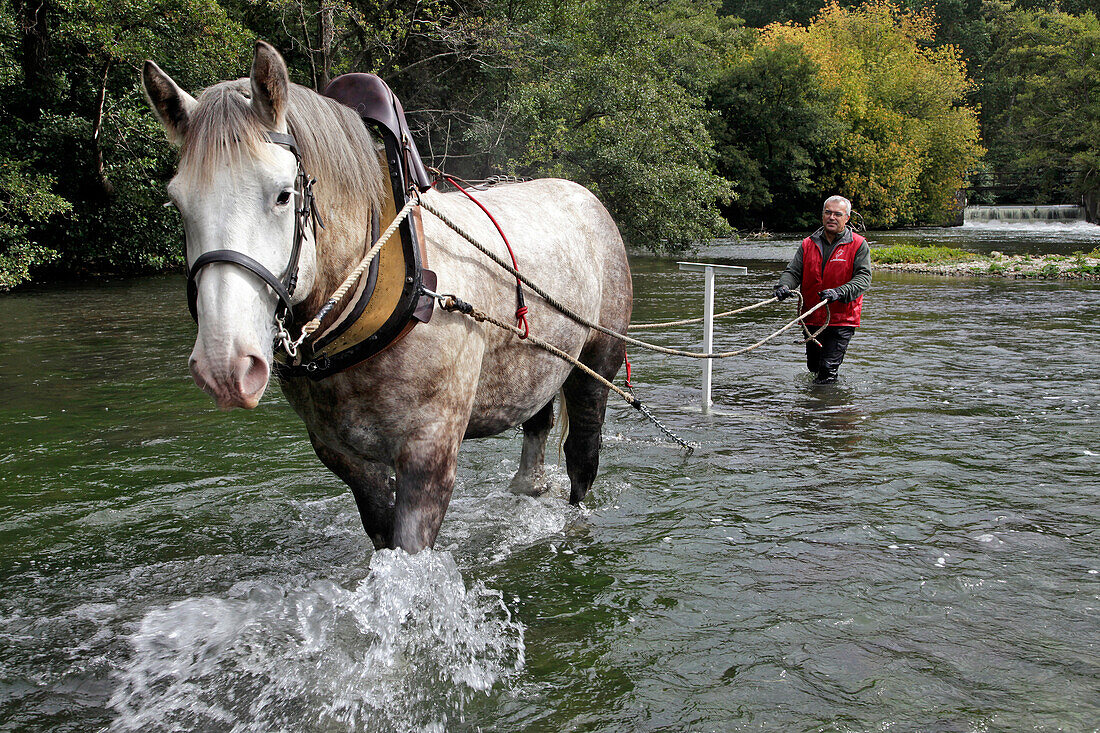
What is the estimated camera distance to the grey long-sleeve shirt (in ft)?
25.2

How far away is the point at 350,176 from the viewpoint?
2.58 meters

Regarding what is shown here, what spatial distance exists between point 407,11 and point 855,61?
31776 millimetres

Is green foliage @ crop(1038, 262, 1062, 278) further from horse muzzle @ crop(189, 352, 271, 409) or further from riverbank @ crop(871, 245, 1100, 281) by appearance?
horse muzzle @ crop(189, 352, 271, 409)

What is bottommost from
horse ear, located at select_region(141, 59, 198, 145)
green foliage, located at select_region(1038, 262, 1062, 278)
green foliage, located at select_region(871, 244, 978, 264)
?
green foliage, located at select_region(1038, 262, 1062, 278)

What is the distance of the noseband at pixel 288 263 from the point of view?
2.01 m

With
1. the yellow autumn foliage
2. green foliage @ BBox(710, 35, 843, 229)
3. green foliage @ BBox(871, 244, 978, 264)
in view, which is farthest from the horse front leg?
the yellow autumn foliage

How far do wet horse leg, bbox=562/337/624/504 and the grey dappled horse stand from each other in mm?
18

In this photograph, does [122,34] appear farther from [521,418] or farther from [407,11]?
[521,418]

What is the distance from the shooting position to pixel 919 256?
22.3 m

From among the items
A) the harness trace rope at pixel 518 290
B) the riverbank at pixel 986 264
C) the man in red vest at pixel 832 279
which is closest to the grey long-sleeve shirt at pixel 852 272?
the man in red vest at pixel 832 279

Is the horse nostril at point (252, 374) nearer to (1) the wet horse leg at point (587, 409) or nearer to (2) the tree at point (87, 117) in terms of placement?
(1) the wet horse leg at point (587, 409)

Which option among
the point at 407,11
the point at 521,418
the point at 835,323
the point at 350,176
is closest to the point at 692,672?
the point at 521,418

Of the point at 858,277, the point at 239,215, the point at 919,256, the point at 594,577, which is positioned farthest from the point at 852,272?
the point at 919,256

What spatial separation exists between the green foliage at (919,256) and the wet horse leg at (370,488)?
2167 cm
